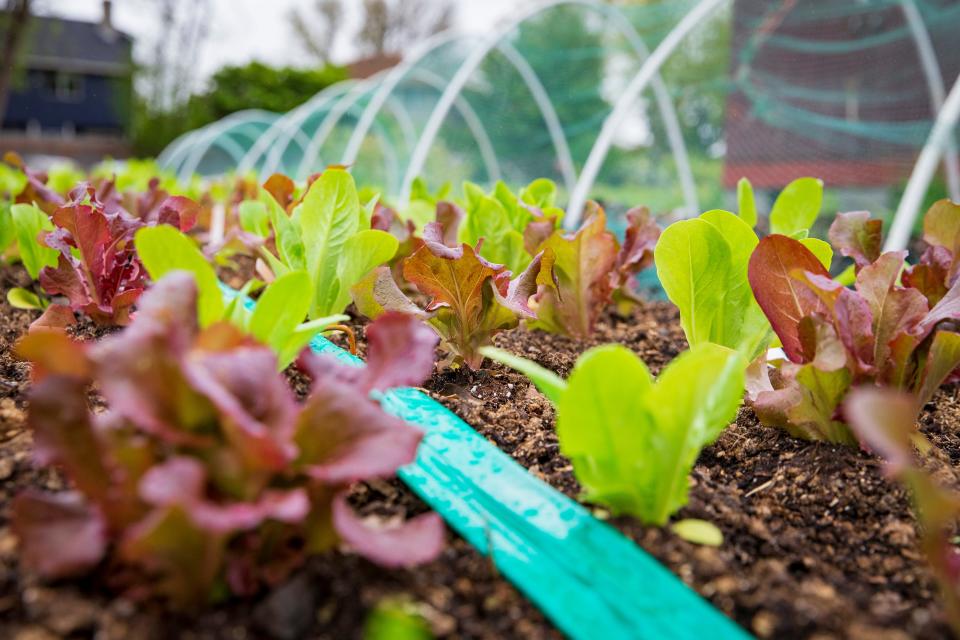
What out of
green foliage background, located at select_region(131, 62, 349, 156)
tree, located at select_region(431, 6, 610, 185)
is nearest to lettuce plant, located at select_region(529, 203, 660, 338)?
tree, located at select_region(431, 6, 610, 185)

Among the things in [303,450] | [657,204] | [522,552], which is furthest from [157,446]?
[657,204]

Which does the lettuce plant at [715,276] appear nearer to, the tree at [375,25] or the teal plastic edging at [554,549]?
the teal plastic edging at [554,549]

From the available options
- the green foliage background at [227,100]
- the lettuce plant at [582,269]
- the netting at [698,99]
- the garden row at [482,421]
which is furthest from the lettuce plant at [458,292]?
the green foliage background at [227,100]

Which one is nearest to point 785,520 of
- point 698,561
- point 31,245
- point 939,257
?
point 698,561

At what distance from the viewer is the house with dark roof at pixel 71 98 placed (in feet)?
61.5

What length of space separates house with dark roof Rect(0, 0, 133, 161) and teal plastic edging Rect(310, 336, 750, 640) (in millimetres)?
20360

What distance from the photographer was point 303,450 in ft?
2.02

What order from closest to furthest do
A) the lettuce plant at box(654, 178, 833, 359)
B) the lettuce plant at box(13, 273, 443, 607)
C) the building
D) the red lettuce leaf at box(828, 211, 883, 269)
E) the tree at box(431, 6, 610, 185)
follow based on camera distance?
the lettuce plant at box(13, 273, 443, 607), the lettuce plant at box(654, 178, 833, 359), the red lettuce leaf at box(828, 211, 883, 269), the building, the tree at box(431, 6, 610, 185)

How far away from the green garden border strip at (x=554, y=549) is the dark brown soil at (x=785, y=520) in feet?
0.15

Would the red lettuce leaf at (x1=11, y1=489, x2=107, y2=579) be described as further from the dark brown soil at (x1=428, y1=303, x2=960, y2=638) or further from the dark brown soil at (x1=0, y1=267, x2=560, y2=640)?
the dark brown soil at (x1=428, y1=303, x2=960, y2=638)

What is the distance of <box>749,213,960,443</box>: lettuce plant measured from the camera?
0.88m

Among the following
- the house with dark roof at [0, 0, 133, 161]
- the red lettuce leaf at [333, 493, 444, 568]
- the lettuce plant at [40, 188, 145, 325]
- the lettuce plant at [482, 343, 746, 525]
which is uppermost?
the lettuce plant at [482, 343, 746, 525]

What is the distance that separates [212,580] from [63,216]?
0.89 meters

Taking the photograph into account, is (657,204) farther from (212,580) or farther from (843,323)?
(212,580)
